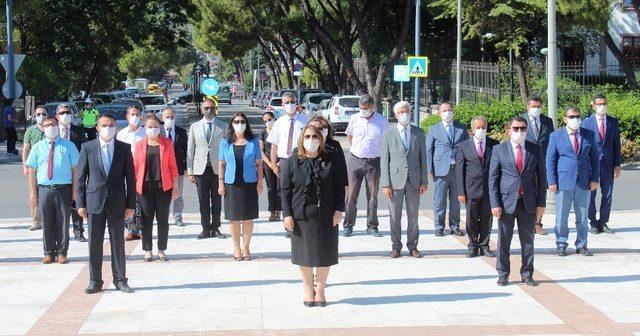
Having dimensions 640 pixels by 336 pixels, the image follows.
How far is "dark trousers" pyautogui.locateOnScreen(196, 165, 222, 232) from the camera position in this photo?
14.3 metres

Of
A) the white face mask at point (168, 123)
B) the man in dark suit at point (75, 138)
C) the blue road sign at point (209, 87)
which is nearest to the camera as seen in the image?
the man in dark suit at point (75, 138)

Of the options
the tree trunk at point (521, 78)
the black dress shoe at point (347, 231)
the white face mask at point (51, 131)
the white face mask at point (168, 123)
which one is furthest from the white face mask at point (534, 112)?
the tree trunk at point (521, 78)

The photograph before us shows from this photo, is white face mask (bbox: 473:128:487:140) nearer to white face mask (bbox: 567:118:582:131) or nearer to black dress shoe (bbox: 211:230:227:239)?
white face mask (bbox: 567:118:582:131)

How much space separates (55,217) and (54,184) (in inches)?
15.2

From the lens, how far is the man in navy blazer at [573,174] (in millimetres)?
12672

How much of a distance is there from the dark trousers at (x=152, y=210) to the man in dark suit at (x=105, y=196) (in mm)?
1554

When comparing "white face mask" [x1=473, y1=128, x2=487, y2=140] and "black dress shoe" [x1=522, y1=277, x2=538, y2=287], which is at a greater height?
"white face mask" [x1=473, y1=128, x2=487, y2=140]

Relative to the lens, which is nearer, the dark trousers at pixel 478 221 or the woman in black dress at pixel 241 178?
the woman in black dress at pixel 241 178

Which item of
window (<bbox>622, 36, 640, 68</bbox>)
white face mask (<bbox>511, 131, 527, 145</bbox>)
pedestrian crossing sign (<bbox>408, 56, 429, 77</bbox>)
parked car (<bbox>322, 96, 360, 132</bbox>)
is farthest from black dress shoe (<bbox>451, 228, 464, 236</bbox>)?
window (<bbox>622, 36, 640, 68</bbox>)

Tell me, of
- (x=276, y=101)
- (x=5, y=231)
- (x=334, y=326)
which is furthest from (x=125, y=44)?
(x=334, y=326)

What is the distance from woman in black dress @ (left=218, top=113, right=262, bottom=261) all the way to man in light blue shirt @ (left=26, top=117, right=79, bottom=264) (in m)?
1.71

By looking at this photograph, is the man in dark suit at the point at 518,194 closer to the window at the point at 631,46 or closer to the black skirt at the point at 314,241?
the black skirt at the point at 314,241

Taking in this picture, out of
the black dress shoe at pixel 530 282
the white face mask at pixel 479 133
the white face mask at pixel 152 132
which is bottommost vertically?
the black dress shoe at pixel 530 282

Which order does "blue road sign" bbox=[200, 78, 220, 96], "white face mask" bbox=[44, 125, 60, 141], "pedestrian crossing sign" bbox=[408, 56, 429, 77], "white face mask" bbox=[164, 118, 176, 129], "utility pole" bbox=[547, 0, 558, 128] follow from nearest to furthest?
"white face mask" bbox=[44, 125, 60, 141] < "white face mask" bbox=[164, 118, 176, 129] < "utility pole" bbox=[547, 0, 558, 128] < "pedestrian crossing sign" bbox=[408, 56, 429, 77] < "blue road sign" bbox=[200, 78, 220, 96]
